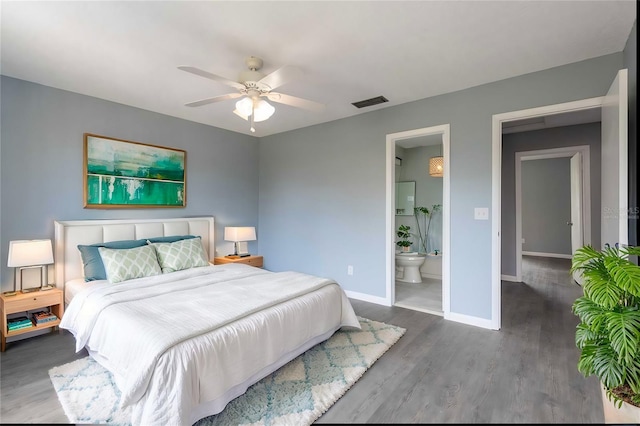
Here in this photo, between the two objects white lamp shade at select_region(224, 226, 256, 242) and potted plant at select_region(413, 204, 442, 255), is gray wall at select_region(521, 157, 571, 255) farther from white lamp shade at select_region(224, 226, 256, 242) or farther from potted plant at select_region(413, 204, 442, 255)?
white lamp shade at select_region(224, 226, 256, 242)

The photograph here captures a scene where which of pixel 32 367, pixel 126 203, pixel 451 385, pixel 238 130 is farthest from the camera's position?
pixel 238 130

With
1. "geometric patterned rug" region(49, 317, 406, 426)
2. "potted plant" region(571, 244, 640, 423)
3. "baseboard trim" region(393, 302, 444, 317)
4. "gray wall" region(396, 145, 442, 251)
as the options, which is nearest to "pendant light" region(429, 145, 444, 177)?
"gray wall" region(396, 145, 442, 251)

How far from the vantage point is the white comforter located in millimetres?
1572

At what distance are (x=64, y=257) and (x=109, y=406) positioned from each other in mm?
1988

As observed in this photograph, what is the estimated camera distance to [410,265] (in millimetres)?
4988

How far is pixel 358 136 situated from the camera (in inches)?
165

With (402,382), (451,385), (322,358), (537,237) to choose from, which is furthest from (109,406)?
(537,237)

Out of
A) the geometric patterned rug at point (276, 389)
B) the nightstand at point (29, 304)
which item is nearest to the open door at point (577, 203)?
the geometric patterned rug at point (276, 389)

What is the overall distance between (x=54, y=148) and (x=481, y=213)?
181 inches

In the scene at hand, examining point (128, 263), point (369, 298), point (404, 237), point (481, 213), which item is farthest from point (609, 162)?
point (128, 263)

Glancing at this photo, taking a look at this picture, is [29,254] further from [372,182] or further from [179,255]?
[372,182]

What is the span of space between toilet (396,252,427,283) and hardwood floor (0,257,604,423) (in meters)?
1.62

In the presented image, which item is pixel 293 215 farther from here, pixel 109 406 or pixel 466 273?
pixel 109 406

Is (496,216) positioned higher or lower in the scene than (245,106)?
lower
